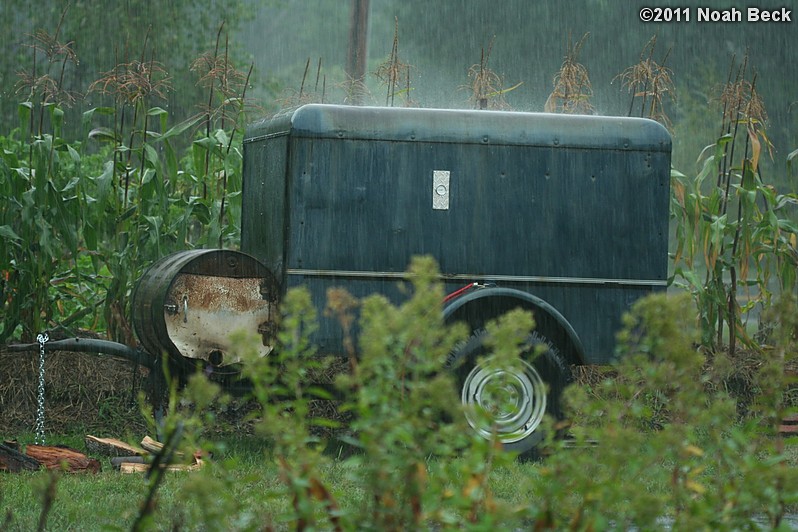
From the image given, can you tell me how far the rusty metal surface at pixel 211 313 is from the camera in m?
7.68

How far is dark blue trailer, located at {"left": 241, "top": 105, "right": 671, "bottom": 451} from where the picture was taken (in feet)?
25.6

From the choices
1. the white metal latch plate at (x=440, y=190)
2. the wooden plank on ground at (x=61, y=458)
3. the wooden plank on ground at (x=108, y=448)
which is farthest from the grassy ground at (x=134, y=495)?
the white metal latch plate at (x=440, y=190)

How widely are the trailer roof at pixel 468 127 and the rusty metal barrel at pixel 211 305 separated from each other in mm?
950

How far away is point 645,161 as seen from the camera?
8273mm

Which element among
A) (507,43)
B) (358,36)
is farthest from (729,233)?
(507,43)

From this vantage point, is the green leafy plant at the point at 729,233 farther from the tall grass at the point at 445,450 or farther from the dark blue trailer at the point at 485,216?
the tall grass at the point at 445,450

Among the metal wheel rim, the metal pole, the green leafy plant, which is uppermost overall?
the metal pole

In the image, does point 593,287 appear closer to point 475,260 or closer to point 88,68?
point 475,260

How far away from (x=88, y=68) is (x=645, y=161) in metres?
24.0

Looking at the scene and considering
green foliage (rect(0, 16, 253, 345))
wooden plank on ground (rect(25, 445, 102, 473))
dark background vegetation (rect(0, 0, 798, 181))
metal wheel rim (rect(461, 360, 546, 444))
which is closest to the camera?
wooden plank on ground (rect(25, 445, 102, 473))

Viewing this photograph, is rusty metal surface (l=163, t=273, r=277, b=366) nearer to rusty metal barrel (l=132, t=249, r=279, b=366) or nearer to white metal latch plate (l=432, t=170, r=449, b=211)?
rusty metal barrel (l=132, t=249, r=279, b=366)

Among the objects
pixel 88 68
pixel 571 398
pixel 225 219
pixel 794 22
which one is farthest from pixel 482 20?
pixel 571 398

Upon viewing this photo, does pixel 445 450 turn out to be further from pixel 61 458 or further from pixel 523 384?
pixel 523 384

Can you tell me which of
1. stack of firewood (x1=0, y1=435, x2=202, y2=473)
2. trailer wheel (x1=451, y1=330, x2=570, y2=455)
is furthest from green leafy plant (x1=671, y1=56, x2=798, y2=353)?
stack of firewood (x1=0, y1=435, x2=202, y2=473)
